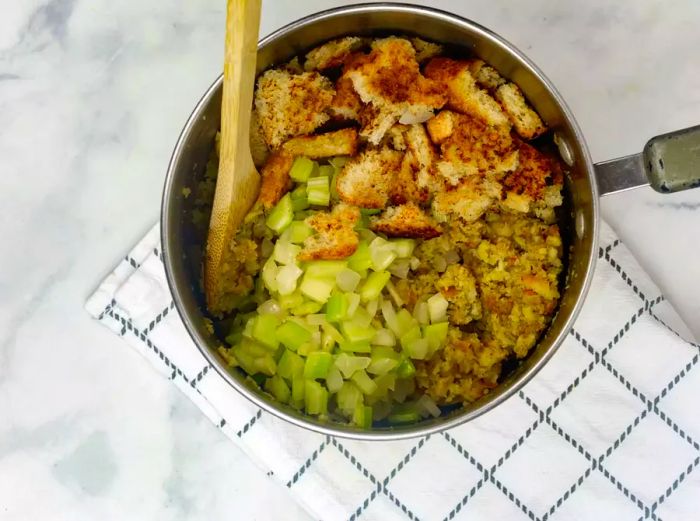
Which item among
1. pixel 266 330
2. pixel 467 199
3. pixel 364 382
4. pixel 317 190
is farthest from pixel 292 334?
pixel 467 199

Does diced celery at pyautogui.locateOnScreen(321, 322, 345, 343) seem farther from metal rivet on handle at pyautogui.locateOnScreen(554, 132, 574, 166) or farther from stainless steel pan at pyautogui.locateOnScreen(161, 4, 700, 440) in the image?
metal rivet on handle at pyautogui.locateOnScreen(554, 132, 574, 166)

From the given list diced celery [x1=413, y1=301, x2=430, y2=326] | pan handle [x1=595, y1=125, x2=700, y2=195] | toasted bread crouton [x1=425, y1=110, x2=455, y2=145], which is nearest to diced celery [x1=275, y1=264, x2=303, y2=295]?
diced celery [x1=413, y1=301, x2=430, y2=326]

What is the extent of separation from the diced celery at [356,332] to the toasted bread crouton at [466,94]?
40 centimetres

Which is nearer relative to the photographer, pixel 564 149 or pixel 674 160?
pixel 674 160

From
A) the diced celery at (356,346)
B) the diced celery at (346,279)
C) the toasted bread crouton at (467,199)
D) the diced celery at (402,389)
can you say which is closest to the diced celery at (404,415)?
the diced celery at (402,389)

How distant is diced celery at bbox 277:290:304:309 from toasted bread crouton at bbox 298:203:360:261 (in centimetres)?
6

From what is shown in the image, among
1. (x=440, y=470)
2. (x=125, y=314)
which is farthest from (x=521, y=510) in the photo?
(x=125, y=314)

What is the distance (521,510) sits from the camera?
1.40 m

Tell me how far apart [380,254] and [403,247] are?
0.04 m

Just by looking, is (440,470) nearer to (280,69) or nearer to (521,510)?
(521,510)

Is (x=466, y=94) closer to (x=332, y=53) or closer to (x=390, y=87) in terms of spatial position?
(x=390, y=87)

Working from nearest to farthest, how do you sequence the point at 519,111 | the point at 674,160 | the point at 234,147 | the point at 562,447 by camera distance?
the point at 674,160 → the point at 234,147 → the point at 519,111 → the point at 562,447

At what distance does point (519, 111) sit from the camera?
4.07 ft

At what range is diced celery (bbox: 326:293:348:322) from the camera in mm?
1192
